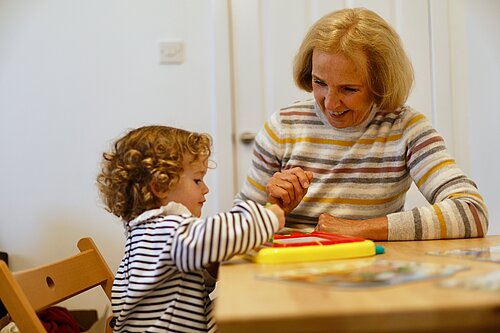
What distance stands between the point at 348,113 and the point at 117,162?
0.63 meters

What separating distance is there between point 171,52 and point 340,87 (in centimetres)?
145

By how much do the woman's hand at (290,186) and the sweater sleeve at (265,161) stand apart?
0.20 meters

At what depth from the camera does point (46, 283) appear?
1.29 meters

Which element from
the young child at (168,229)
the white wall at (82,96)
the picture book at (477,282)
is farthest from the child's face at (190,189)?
the white wall at (82,96)

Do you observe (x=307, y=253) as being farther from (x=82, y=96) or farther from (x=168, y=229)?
(x=82, y=96)

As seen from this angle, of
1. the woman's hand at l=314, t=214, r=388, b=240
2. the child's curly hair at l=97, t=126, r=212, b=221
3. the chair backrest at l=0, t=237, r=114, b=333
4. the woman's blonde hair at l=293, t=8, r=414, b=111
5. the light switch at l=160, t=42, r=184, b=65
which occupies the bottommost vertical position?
the chair backrest at l=0, t=237, r=114, b=333

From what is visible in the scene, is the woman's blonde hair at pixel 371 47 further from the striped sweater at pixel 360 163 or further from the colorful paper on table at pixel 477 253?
the colorful paper on table at pixel 477 253

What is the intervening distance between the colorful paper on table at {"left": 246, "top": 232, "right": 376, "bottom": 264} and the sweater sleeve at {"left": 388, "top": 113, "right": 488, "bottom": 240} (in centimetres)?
31

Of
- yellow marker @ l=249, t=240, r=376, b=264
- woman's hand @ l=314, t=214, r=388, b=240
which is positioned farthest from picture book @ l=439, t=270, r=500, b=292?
woman's hand @ l=314, t=214, r=388, b=240

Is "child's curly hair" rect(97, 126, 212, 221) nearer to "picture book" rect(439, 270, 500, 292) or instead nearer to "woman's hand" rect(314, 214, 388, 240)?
"woman's hand" rect(314, 214, 388, 240)

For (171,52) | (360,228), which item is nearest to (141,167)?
(360,228)

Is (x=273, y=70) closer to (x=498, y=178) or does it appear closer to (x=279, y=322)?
(x=498, y=178)

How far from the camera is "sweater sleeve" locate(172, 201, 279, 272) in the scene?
1071 millimetres

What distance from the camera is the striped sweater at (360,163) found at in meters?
1.58
